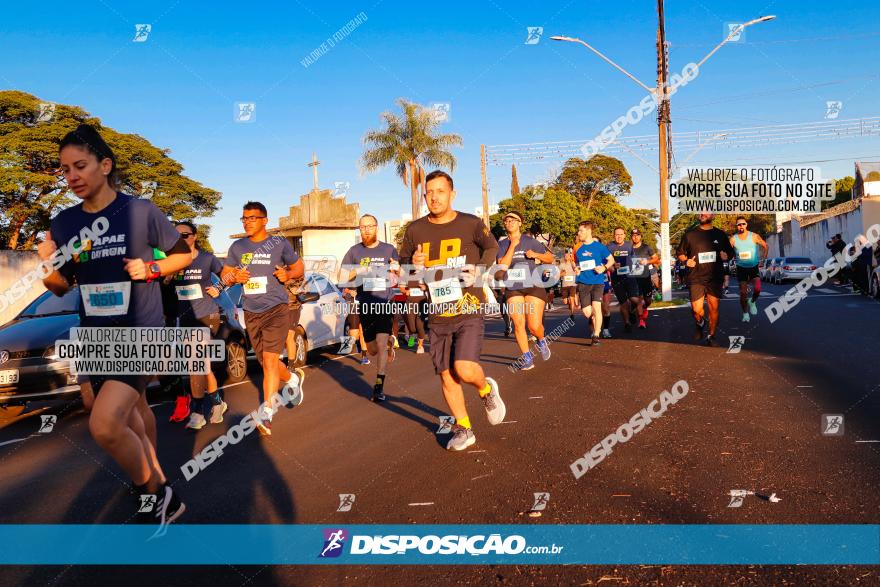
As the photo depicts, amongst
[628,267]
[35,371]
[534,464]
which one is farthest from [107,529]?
[628,267]

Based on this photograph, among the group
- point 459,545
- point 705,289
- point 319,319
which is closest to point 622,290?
point 705,289

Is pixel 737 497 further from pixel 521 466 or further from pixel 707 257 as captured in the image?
pixel 707 257

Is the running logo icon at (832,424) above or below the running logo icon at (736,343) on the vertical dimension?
above

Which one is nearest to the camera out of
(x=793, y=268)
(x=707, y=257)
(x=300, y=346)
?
(x=707, y=257)

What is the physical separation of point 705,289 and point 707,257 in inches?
20.6

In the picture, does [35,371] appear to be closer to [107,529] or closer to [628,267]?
[107,529]

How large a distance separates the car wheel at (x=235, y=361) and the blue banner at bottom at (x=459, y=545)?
587 centimetres

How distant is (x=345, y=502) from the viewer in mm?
4355

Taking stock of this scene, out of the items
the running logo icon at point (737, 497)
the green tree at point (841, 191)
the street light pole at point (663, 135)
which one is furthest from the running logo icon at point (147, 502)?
the green tree at point (841, 191)

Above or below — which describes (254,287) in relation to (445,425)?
above

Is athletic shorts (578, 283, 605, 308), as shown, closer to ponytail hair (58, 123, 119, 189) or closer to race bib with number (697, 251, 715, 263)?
race bib with number (697, 251, 715, 263)

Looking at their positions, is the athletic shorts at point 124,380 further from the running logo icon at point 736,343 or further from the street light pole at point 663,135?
the street light pole at point 663,135

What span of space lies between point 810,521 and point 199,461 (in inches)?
171

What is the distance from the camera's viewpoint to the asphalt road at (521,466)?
11.3ft
